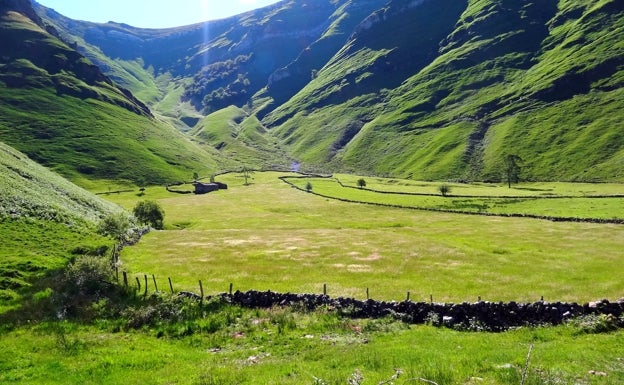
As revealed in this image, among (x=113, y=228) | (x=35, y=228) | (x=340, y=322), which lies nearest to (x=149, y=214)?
(x=113, y=228)

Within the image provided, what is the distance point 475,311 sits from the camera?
32094 millimetres

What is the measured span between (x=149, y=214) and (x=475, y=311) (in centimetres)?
9183

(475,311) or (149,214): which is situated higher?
(149,214)

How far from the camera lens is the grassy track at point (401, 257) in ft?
156

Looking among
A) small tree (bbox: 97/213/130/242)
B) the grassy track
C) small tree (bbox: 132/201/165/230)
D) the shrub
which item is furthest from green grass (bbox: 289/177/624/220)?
the shrub

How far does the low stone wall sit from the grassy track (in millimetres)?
8708

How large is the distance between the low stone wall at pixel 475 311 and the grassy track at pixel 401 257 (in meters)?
8.71

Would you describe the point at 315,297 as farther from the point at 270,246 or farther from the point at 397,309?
the point at 270,246

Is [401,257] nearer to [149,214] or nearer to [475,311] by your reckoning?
[475,311]

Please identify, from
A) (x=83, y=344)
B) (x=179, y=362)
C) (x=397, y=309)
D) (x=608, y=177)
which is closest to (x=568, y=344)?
(x=397, y=309)

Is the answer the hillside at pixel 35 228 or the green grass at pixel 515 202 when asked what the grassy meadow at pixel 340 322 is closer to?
the hillside at pixel 35 228

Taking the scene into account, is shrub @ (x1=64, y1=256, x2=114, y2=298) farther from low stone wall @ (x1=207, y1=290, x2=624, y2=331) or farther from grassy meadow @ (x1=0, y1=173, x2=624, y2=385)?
low stone wall @ (x1=207, y1=290, x2=624, y2=331)

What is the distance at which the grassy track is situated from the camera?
47.7 m

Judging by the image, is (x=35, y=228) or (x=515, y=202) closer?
(x=35, y=228)
